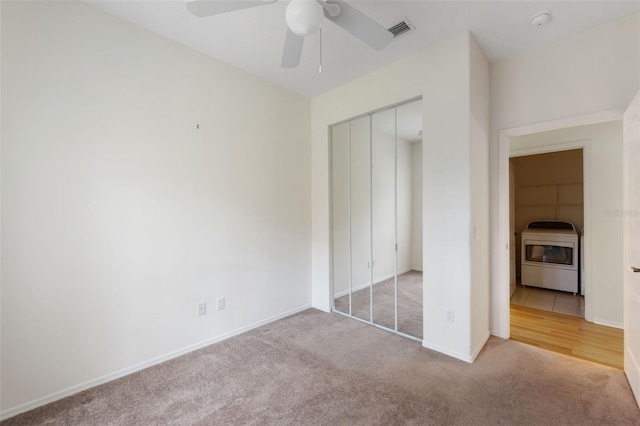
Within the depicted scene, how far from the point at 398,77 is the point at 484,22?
0.79 m

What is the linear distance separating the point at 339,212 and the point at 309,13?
238cm

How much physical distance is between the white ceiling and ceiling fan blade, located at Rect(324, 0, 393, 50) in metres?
0.52

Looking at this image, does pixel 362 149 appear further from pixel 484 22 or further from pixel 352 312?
pixel 352 312

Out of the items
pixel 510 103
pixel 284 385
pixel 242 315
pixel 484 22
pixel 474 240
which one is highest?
pixel 484 22

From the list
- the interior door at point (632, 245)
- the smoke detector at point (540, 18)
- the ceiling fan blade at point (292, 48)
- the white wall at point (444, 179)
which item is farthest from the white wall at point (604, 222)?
the ceiling fan blade at point (292, 48)

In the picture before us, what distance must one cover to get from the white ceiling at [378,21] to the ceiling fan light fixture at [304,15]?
0.74m

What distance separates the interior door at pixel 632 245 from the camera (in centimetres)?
178

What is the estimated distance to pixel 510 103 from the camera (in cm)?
267

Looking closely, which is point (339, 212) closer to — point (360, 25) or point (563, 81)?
point (360, 25)

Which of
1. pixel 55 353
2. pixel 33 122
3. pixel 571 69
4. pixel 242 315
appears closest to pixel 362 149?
pixel 571 69

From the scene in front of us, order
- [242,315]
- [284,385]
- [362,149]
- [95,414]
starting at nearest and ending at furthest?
[95,414] → [284,385] → [242,315] → [362,149]

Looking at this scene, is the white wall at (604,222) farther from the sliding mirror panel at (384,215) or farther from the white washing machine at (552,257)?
the sliding mirror panel at (384,215)

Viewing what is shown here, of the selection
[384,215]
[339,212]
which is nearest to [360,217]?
[339,212]

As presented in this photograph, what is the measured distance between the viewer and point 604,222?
2959 mm
